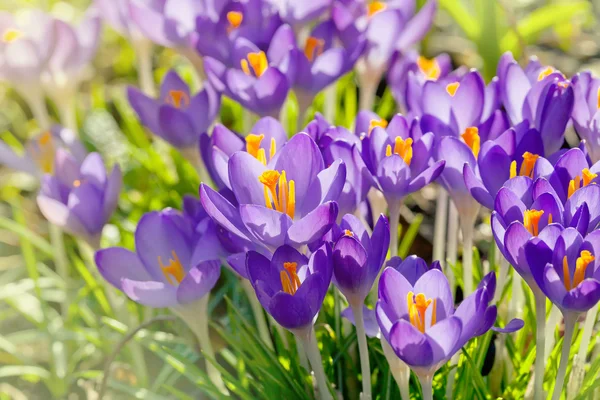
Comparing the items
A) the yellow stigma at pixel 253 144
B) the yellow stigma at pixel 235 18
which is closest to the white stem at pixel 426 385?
the yellow stigma at pixel 253 144

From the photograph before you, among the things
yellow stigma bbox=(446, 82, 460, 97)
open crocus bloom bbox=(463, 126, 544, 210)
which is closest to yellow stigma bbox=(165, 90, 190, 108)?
yellow stigma bbox=(446, 82, 460, 97)

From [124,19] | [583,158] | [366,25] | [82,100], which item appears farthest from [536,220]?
[82,100]

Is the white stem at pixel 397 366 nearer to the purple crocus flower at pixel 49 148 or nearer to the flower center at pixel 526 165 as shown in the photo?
the flower center at pixel 526 165

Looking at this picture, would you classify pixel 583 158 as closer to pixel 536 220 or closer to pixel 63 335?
pixel 536 220

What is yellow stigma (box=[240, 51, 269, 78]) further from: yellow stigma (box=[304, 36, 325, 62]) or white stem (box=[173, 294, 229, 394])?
white stem (box=[173, 294, 229, 394])

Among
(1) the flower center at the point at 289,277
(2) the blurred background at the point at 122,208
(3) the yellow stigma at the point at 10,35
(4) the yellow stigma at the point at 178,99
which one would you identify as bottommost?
(2) the blurred background at the point at 122,208

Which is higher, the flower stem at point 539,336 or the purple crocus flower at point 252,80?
the purple crocus flower at point 252,80
